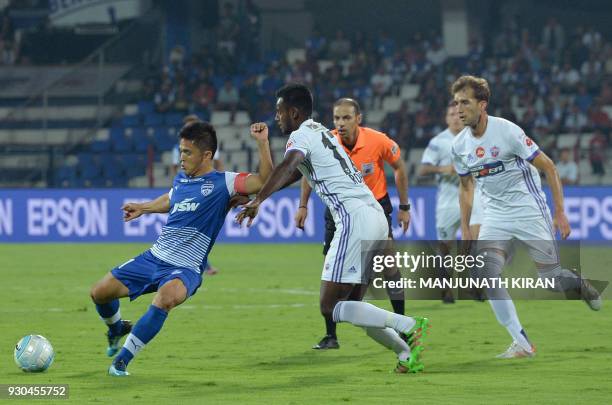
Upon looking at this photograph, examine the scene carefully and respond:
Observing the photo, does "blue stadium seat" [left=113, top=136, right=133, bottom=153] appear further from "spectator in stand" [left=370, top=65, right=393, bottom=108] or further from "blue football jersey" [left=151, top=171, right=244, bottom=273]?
"blue football jersey" [left=151, top=171, right=244, bottom=273]

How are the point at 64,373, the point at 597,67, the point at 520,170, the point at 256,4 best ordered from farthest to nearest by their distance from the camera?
the point at 256,4, the point at 597,67, the point at 520,170, the point at 64,373

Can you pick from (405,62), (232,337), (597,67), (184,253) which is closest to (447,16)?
(405,62)

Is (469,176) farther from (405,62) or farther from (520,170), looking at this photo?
Answer: (405,62)

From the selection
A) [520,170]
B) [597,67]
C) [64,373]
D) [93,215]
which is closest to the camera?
[64,373]

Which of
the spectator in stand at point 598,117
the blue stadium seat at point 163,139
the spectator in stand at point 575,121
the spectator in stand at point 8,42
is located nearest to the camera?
the spectator in stand at point 598,117

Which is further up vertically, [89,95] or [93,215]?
[89,95]

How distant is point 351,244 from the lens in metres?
9.02

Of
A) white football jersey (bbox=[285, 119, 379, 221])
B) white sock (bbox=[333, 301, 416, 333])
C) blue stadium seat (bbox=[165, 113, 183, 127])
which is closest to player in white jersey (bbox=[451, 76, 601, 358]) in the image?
white sock (bbox=[333, 301, 416, 333])

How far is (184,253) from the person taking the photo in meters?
9.26

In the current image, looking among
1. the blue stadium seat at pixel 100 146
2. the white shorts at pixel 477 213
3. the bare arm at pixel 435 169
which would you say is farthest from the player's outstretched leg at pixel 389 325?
the blue stadium seat at pixel 100 146

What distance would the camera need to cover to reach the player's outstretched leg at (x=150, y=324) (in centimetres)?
881

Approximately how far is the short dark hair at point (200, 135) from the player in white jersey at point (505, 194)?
203cm

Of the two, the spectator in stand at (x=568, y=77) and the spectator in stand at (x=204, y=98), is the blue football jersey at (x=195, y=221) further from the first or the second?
the spectator in stand at (x=568, y=77)

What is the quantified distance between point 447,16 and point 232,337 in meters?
22.4
